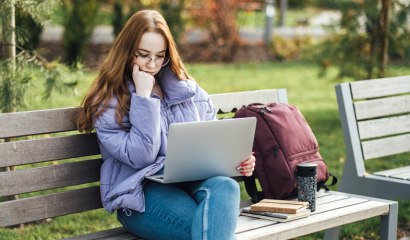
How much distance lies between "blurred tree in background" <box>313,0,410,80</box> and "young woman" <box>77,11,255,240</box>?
13.8 feet

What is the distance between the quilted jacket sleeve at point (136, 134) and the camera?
2.08 meters

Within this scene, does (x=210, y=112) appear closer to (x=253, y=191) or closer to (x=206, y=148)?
(x=253, y=191)

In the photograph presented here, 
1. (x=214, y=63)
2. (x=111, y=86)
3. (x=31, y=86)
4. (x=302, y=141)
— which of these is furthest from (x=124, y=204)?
(x=214, y=63)

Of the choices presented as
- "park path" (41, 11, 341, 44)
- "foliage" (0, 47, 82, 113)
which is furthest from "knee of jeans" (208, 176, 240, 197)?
"park path" (41, 11, 341, 44)

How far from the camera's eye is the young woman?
198 cm

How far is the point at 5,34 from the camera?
3010 millimetres

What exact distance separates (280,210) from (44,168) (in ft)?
3.86

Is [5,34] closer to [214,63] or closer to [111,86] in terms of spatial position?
[111,86]

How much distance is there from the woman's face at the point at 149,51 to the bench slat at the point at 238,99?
62 cm

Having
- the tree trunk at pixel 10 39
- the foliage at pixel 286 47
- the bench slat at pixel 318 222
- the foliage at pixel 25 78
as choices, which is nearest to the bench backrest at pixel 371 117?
the bench slat at pixel 318 222

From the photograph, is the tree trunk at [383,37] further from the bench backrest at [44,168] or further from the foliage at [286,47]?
the foliage at [286,47]

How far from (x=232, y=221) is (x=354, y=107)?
1525 millimetres

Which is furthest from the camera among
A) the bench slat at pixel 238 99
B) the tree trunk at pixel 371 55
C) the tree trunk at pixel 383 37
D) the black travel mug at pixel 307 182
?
the tree trunk at pixel 371 55

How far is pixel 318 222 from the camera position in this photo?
87.4 inches
